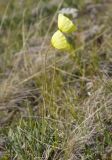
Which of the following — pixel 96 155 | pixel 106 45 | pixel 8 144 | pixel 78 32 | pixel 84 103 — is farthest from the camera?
pixel 78 32

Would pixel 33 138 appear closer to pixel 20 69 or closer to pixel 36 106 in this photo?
pixel 36 106

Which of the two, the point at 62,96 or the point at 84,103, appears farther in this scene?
the point at 62,96

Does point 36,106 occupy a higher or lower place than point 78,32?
lower

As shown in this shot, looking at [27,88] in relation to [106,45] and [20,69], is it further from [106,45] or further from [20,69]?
[106,45]

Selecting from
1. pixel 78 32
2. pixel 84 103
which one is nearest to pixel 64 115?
pixel 84 103

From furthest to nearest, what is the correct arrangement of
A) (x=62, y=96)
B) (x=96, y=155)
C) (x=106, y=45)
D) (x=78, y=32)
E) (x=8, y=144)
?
(x=78, y=32) → (x=106, y=45) → (x=62, y=96) → (x=8, y=144) → (x=96, y=155)

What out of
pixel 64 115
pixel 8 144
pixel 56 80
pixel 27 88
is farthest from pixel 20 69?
pixel 8 144
